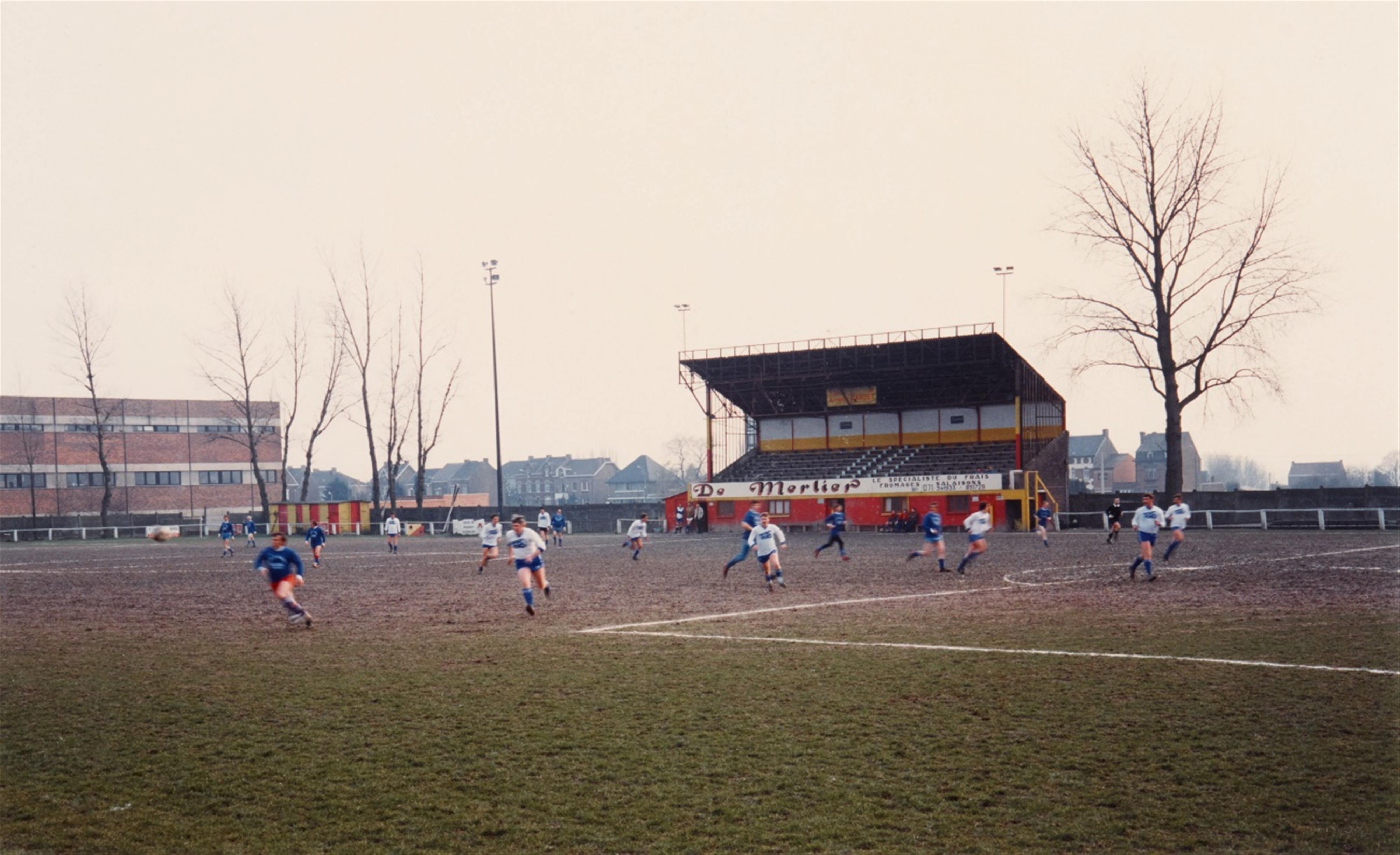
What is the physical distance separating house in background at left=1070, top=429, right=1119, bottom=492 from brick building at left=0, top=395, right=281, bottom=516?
308ft

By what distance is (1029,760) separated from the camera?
26.5ft

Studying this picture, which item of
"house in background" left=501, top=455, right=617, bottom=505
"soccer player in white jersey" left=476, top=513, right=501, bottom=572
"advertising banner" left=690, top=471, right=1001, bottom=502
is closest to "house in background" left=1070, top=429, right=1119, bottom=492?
"house in background" left=501, top=455, right=617, bottom=505

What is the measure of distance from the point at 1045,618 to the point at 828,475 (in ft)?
139

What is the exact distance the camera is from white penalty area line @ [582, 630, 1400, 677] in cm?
1137

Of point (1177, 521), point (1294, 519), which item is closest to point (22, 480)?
point (1177, 521)

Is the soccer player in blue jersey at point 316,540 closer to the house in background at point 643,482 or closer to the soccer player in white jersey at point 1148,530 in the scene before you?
the soccer player in white jersey at point 1148,530

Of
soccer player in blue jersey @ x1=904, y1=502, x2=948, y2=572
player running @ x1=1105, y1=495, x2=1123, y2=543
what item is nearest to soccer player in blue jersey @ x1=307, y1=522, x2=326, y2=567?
soccer player in blue jersey @ x1=904, y1=502, x2=948, y2=572

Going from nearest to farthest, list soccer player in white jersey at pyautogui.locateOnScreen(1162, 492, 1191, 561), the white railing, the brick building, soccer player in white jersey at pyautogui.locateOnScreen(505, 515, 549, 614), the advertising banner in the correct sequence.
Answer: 1. soccer player in white jersey at pyautogui.locateOnScreen(505, 515, 549, 614)
2. soccer player in white jersey at pyautogui.locateOnScreen(1162, 492, 1191, 561)
3. the white railing
4. the advertising banner
5. the brick building

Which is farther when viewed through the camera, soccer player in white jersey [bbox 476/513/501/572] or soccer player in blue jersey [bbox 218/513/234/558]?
soccer player in blue jersey [bbox 218/513/234/558]

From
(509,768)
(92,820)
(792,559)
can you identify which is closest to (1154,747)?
(509,768)

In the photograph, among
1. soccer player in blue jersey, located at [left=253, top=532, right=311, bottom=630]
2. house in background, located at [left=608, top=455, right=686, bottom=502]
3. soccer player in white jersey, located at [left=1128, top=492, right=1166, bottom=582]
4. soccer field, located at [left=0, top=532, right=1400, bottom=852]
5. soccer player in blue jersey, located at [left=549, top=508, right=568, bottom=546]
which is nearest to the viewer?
soccer field, located at [left=0, top=532, right=1400, bottom=852]

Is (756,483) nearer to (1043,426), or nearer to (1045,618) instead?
(1043,426)

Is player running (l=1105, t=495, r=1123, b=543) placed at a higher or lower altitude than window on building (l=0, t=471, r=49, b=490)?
lower

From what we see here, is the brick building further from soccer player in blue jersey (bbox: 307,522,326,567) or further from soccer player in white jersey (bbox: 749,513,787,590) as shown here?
soccer player in white jersey (bbox: 749,513,787,590)
